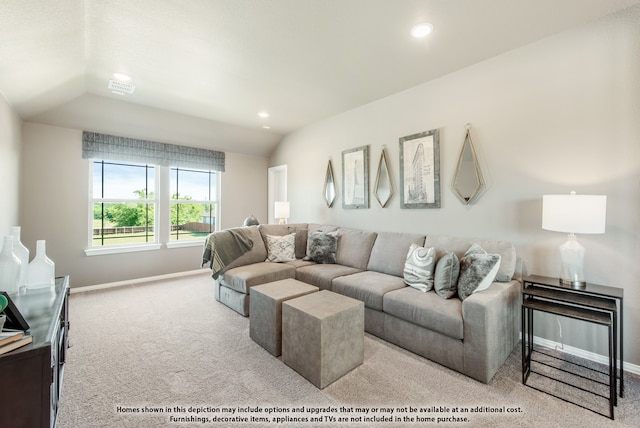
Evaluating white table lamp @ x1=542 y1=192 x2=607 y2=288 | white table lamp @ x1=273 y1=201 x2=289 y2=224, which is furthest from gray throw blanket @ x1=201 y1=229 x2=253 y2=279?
white table lamp @ x1=542 y1=192 x2=607 y2=288

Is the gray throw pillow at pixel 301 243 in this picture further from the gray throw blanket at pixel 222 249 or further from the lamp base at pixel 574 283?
the lamp base at pixel 574 283

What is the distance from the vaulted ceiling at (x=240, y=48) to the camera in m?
2.01

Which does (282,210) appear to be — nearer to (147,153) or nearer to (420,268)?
(147,153)

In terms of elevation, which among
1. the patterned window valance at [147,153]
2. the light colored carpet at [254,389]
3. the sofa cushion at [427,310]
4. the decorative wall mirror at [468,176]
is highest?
the patterned window valance at [147,153]

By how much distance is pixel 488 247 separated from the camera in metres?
2.60

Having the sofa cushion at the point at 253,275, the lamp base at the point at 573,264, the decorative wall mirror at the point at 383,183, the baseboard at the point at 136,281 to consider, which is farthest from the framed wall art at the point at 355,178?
the baseboard at the point at 136,281

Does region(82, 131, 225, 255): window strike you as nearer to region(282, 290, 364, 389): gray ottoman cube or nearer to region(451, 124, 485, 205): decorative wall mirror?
region(282, 290, 364, 389): gray ottoman cube

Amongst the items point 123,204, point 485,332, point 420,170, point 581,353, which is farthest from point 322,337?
point 123,204

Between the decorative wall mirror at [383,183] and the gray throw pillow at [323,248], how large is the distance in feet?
2.72

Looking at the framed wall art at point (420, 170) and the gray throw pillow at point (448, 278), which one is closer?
the gray throw pillow at point (448, 278)

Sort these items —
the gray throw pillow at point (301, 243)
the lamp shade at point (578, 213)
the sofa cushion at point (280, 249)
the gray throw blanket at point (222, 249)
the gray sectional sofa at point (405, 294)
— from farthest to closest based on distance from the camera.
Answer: the gray throw pillow at point (301, 243), the sofa cushion at point (280, 249), the gray throw blanket at point (222, 249), the gray sectional sofa at point (405, 294), the lamp shade at point (578, 213)

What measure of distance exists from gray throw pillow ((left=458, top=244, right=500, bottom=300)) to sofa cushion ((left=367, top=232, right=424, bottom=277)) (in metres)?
0.75

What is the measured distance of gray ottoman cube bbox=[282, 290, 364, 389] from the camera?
1.91 m

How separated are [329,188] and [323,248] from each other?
1.22 metres
